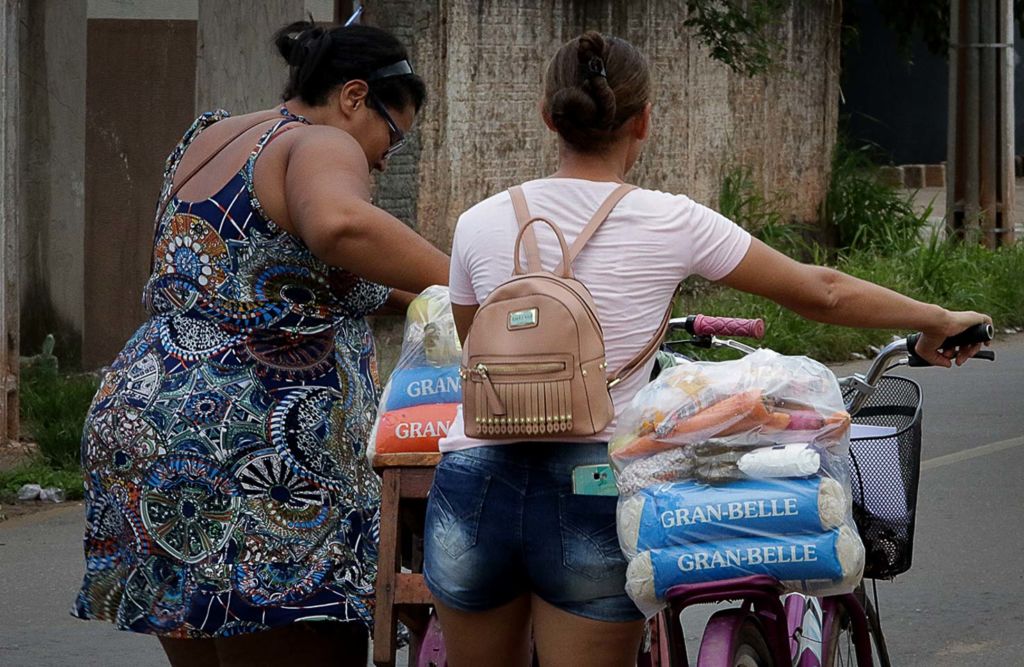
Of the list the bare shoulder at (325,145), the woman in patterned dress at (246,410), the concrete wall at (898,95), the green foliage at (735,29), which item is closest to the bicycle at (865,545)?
the woman in patterned dress at (246,410)

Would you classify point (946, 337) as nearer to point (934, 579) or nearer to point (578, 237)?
point (578, 237)

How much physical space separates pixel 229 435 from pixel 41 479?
4.62 m

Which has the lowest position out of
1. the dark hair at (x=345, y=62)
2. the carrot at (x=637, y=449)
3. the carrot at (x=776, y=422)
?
the carrot at (x=637, y=449)

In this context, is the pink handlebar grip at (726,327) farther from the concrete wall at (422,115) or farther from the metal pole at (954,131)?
the metal pole at (954,131)

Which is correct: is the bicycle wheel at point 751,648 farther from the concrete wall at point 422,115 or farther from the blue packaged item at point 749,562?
the concrete wall at point 422,115

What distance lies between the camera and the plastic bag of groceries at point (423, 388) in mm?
3506

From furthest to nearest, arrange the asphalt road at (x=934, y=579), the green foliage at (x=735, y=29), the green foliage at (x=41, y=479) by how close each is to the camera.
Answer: the green foliage at (x=735, y=29), the green foliage at (x=41, y=479), the asphalt road at (x=934, y=579)

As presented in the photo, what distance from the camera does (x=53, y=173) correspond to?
33.1ft

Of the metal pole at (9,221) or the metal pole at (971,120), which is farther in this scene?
the metal pole at (971,120)

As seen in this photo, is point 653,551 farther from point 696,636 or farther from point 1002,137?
point 1002,137

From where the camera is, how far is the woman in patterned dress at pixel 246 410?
10.6 ft

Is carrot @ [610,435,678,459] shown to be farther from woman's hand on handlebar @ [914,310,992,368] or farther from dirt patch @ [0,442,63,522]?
dirt patch @ [0,442,63,522]

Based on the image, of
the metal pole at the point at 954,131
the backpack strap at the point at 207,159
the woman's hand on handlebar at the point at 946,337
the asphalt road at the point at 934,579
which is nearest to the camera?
the woman's hand on handlebar at the point at 946,337

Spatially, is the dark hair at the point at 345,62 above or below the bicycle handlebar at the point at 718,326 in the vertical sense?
above
